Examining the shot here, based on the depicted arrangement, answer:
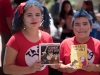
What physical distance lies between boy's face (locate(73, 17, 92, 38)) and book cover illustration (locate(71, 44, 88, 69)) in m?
0.13

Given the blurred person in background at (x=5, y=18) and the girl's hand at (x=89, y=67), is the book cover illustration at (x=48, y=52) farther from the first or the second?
the blurred person in background at (x=5, y=18)

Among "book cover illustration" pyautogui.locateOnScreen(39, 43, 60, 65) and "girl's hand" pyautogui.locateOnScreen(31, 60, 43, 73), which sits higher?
"book cover illustration" pyautogui.locateOnScreen(39, 43, 60, 65)

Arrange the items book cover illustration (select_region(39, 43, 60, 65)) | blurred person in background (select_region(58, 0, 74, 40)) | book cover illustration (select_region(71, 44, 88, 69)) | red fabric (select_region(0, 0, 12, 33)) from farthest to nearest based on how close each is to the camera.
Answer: blurred person in background (select_region(58, 0, 74, 40)) < red fabric (select_region(0, 0, 12, 33)) < book cover illustration (select_region(71, 44, 88, 69)) < book cover illustration (select_region(39, 43, 60, 65))

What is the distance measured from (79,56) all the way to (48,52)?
1.05 feet

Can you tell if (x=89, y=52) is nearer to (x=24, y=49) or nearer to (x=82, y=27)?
(x=82, y=27)

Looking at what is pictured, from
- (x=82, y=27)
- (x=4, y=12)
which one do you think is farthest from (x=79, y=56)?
(x=4, y=12)

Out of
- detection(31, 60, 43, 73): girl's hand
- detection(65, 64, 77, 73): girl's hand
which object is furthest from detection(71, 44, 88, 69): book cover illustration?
detection(31, 60, 43, 73): girl's hand

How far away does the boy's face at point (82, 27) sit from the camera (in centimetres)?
242

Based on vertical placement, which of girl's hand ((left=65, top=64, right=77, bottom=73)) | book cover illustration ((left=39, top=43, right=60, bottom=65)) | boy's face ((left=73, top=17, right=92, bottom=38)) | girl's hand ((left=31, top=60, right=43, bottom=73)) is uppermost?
boy's face ((left=73, top=17, right=92, bottom=38))

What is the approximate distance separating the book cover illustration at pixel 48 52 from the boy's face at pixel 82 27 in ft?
1.10

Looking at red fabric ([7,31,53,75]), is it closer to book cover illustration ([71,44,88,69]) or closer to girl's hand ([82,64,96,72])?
book cover illustration ([71,44,88,69])

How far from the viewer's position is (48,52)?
7.20ft

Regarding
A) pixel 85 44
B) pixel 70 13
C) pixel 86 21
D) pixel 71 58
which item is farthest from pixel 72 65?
pixel 70 13

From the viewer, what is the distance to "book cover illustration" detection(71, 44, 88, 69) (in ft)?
7.58
